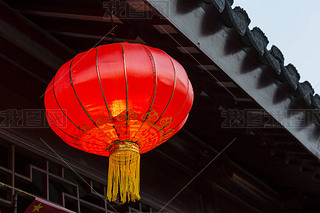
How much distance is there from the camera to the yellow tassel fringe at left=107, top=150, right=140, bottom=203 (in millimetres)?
3984

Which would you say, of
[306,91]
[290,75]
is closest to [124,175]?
[290,75]

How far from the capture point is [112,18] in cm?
459

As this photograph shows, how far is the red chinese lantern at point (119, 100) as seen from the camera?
3.67 meters

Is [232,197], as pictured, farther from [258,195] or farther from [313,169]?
[313,169]

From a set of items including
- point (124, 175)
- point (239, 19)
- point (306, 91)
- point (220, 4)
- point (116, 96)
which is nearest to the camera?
point (116, 96)

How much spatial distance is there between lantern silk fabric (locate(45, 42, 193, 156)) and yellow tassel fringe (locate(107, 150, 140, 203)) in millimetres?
128

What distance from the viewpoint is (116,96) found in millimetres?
3660

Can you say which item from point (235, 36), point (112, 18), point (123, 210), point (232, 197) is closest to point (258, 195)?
point (232, 197)

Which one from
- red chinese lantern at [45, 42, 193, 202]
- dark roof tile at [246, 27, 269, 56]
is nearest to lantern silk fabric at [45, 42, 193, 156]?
red chinese lantern at [45, 42, 193, 202]

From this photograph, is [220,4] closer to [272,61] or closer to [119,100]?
[272,61]

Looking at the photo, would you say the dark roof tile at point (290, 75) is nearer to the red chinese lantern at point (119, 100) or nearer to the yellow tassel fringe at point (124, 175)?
the red chinese lantern at point (119, 100)

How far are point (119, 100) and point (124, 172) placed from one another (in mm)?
635

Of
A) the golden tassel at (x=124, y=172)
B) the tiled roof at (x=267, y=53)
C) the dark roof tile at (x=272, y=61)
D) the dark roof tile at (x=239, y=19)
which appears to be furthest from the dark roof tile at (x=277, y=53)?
the golden tassel at (x=124, y=172)

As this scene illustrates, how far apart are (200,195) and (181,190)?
354mm
